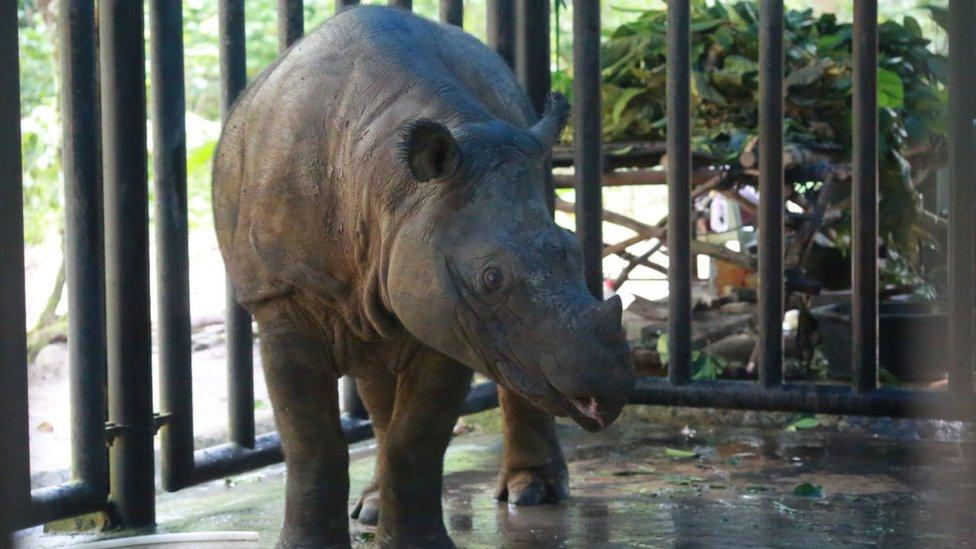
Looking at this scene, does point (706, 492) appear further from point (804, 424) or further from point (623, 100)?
point (623, 100)

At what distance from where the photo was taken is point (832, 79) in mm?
7223

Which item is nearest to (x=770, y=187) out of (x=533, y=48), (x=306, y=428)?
(x=533, y=48)

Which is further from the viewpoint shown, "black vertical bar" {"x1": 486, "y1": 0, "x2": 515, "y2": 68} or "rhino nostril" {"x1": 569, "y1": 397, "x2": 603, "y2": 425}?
"black vertical bar" {"x1": 486, "y1": 0, "x2": 515, "y2": 68}

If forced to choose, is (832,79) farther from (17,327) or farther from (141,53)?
(17,327)

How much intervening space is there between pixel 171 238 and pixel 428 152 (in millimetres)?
1663

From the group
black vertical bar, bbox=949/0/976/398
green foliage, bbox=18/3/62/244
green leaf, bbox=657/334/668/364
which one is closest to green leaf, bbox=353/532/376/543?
black vertical bar, bbox=949/0/976/398

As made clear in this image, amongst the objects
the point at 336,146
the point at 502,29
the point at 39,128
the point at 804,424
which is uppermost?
the point at 39,128

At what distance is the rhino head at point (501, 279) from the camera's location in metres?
3.07

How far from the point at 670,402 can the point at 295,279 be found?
7.98ft

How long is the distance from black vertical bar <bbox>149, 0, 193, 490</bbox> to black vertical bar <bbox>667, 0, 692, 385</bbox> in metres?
1.97

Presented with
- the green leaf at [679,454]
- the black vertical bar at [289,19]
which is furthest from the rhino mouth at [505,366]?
the green leaf at [679,454]

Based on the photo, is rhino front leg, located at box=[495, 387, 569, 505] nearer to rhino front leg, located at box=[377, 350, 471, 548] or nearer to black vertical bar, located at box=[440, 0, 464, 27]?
rhino front leg, located at box=[377, 350, 471, 548]

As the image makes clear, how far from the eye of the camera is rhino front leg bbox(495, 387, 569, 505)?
4.92 meters

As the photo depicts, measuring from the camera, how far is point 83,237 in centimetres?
442
